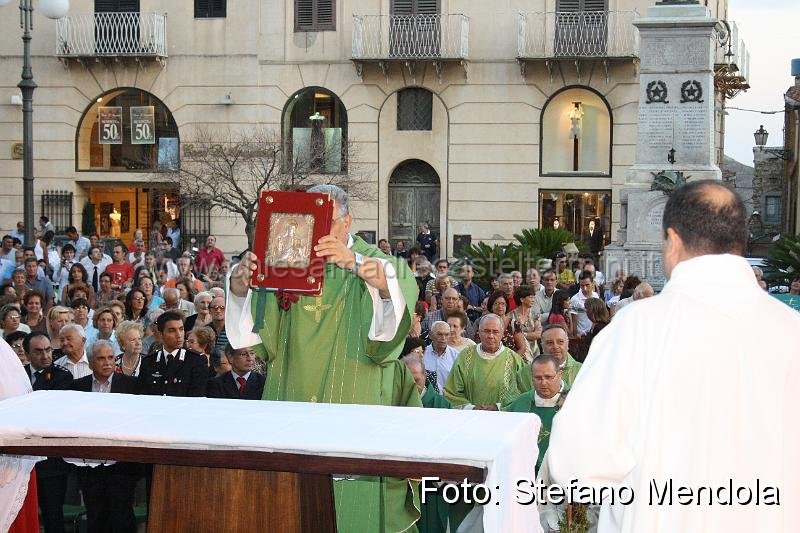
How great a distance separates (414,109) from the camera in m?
29.2

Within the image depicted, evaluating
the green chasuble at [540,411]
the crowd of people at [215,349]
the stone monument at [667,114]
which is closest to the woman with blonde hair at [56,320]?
the crowd of people at [215,349]

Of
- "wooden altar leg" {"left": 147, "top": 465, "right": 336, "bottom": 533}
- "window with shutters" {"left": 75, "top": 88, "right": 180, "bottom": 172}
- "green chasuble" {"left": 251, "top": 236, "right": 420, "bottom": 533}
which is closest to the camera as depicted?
"wooden altar leg" {"left": 147, "top": 465, "right": 336, "bottom": 533}

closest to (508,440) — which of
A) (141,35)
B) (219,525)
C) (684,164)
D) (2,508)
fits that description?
(219,525)

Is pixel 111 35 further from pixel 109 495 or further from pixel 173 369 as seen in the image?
pixel 109 495

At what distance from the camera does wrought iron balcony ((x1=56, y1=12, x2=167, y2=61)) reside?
29141 millimetres

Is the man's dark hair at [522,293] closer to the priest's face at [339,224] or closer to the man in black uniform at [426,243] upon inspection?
the priest's face at [339,224]

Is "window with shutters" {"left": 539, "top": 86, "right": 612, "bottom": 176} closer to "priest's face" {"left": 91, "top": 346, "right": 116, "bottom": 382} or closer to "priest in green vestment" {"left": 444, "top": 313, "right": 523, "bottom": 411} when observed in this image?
"priest in green vestment" {"left": 444, "top": 313, "right": 523, "bottom": 411}

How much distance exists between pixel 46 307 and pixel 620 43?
17.2 m

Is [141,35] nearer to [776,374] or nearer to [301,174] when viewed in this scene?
[301,174]

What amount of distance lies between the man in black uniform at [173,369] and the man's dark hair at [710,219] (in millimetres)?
5770

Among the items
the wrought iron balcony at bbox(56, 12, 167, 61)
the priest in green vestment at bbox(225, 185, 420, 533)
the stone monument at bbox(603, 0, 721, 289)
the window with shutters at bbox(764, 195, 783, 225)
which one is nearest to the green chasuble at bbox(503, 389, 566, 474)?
the priest in green vestment at bbox(225, 185, 420, 533)

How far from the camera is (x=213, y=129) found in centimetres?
2905

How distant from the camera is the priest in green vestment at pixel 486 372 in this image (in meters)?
9.48

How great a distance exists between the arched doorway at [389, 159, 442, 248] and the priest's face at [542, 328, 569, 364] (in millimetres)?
20249
